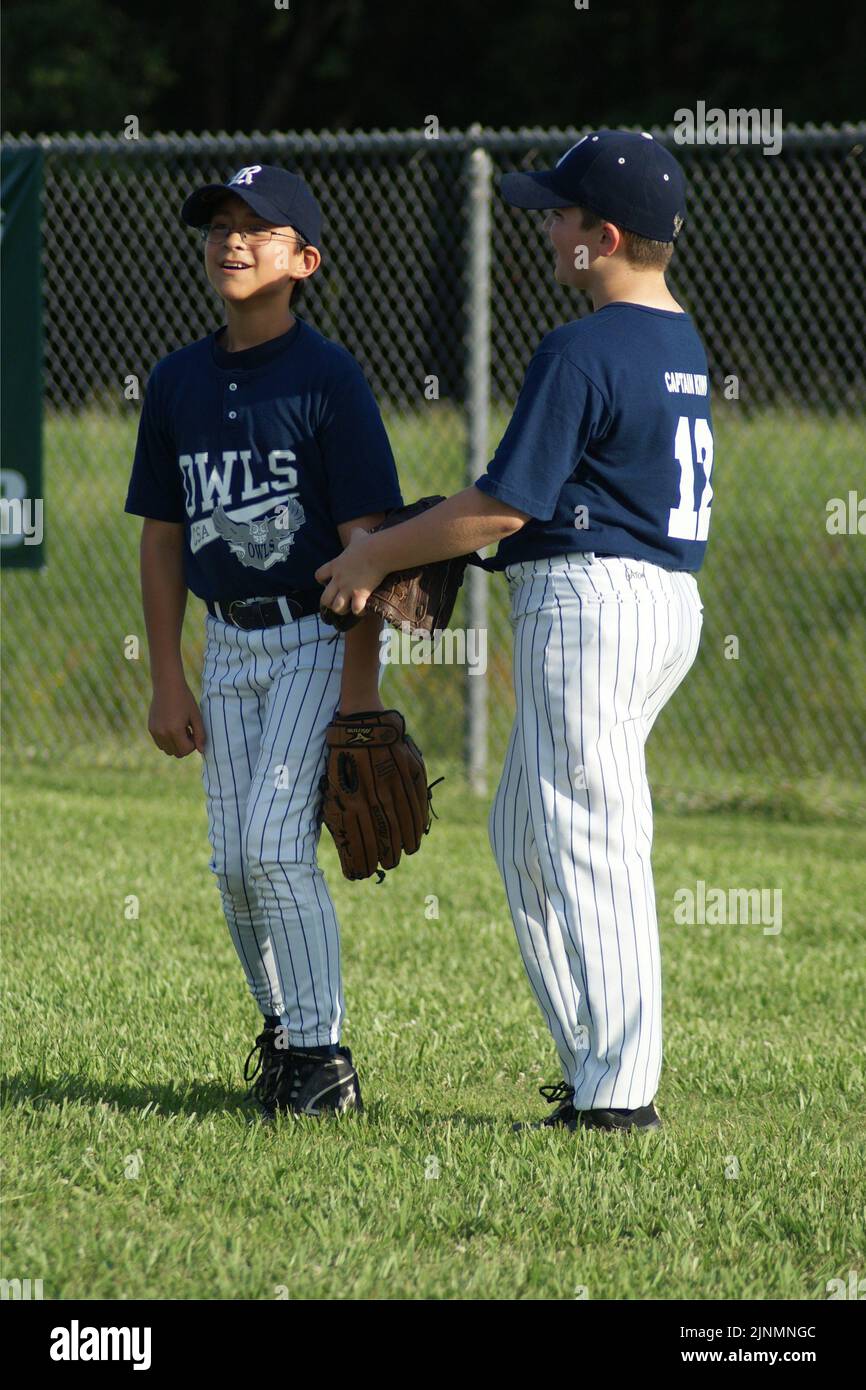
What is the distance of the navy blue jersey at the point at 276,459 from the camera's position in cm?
357

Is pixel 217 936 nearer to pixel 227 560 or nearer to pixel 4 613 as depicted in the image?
pixel 227 560

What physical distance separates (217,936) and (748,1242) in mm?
2628

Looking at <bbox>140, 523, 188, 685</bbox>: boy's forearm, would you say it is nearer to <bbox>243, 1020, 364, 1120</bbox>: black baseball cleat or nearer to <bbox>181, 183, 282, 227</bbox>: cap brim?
<bbox>181, 183, 282, 227</bbox>: cap brim

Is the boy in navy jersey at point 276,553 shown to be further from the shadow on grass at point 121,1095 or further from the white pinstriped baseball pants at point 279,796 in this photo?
the shadow on grass at point 121,1095

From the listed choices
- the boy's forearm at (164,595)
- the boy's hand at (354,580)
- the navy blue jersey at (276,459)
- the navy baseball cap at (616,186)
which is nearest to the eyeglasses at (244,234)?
the navy blue jersey at (276,459)

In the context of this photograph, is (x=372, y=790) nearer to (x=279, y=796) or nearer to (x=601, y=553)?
(x=279, y=796)

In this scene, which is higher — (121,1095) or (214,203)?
(214,203)

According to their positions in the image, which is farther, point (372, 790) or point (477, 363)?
point (477, 363)

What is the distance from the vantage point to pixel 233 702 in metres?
3.72

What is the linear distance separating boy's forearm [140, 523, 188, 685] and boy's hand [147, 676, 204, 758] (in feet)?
0.11

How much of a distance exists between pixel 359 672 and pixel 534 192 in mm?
1086

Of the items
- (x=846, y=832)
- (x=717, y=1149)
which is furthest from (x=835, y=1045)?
(x=846, y=832)

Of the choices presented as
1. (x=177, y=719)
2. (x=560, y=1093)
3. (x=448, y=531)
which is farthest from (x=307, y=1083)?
(x=448, y=531)

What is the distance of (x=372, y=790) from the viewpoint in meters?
3.60
